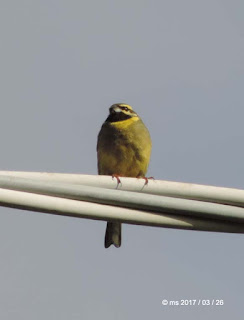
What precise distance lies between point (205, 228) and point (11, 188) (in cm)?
98

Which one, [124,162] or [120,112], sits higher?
[120,112]

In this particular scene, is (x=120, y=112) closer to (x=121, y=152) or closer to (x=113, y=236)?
(x=121, y=152)

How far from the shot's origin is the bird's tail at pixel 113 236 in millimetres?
7457

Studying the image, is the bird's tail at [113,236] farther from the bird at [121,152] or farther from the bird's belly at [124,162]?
the bird's belly at [124,162]

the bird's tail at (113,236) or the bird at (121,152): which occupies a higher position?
the bird at (121,152)

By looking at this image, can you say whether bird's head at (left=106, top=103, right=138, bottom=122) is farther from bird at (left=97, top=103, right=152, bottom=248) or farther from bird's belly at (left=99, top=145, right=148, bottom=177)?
bird's belly at (left=99, top=145, right=148, bottom=177)

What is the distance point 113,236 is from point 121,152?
892mm

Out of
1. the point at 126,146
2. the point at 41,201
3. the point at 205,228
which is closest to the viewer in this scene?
the point at 41,201

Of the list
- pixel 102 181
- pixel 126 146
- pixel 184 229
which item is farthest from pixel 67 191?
pixel 126 146

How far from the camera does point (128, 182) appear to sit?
4.14 meters

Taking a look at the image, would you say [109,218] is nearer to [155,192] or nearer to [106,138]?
[155,192]

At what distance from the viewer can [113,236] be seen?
7523 mm

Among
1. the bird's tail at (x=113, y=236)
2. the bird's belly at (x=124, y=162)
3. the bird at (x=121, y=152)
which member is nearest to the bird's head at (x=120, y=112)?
the bird at (x=121, y=152)

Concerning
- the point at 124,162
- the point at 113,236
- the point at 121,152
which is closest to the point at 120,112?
the point at 121,152
